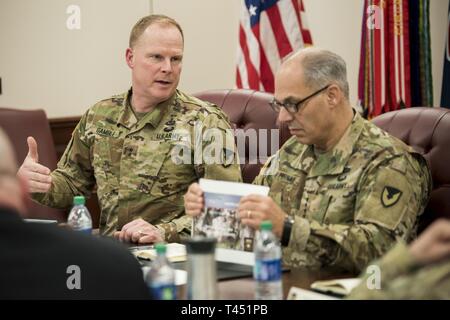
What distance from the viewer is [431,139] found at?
315 cm

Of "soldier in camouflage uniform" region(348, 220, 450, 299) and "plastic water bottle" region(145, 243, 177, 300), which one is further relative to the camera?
"plastic water bottle" region(145, 243, 177, 300)

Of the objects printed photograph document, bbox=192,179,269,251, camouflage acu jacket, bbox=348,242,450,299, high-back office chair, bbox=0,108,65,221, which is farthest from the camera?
high-back office chair, bbox=0,108,65,221

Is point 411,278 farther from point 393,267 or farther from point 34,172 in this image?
point 34,172

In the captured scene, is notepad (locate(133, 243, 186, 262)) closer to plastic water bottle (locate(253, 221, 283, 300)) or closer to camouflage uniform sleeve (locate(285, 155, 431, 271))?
camouflage uniform sleeve (locate(285, 155, 431, 271))

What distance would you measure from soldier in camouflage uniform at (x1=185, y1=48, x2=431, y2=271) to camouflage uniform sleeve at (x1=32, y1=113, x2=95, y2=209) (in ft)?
3.36

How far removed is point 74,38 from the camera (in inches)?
241

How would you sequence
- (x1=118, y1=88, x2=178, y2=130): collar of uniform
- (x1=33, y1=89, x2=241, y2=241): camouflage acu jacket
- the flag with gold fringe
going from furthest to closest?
the flag with gold fringe → (x1=118, y1=88, x2=178, y2=130): collar of uniform → (x1=33, y1=89, x2=241, y2=241): camouflage acu jacket

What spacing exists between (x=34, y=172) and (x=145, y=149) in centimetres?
49

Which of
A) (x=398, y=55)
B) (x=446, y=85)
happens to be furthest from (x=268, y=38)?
(x=446, y=85)

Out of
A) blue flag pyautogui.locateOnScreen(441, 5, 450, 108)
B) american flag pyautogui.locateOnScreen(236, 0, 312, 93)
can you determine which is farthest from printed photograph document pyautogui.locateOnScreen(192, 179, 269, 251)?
american flag pyautogui.locateOnScreen(236, 0, 312, 93)

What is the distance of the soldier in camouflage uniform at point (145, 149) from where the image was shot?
11.8ft

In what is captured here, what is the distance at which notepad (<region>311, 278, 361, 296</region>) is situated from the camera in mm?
2250

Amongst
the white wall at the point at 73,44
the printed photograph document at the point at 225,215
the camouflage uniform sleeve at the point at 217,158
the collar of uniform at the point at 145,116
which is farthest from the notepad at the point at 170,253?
the white wall at the point at 73,44
